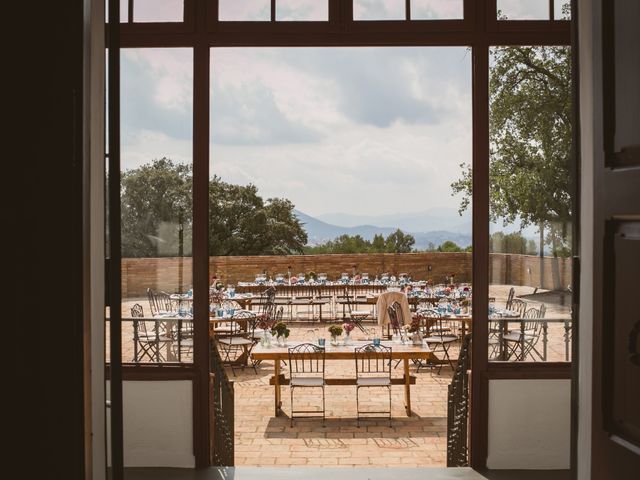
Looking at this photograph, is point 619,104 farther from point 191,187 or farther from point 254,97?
point 254,97

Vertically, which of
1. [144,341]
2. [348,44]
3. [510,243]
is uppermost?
[348,44]

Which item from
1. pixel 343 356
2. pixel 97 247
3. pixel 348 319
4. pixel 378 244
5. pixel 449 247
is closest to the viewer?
pixel 97 247

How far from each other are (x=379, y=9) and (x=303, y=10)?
54cm

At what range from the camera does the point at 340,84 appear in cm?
3422

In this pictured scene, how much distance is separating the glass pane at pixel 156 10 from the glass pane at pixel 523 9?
2279 millimetres

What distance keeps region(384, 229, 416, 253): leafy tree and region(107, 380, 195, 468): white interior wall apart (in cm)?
1268

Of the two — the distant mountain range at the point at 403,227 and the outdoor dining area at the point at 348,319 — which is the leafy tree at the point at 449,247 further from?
the outdoor dining area at the point at 348,319

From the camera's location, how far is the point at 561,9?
4.33 metres

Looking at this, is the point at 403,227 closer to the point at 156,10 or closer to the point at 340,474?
the point at 340,474

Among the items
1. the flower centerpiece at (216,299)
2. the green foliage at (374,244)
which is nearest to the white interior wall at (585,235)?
the flower centerpiece at (216,299)

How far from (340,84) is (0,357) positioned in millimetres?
34128

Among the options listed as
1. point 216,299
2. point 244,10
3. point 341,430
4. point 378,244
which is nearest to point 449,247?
point 378,244

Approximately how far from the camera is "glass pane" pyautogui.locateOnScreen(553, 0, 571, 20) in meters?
4.31

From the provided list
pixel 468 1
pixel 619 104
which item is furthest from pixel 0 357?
pixel 468 1
